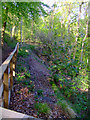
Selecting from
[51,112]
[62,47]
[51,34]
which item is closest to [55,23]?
[51,34]

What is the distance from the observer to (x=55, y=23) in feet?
24.1

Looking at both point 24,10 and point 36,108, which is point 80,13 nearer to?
point 24,10

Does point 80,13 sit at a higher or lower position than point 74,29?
higher

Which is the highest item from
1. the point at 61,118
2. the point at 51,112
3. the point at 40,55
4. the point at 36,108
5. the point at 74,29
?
the point at 74,29

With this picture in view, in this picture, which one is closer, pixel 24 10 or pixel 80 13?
pixel 24 10

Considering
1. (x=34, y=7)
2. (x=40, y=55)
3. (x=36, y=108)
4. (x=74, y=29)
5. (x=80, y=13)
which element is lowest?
(x=36, y=108)

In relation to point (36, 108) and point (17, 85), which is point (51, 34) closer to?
point (17, 85)

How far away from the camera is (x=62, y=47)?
197 inches

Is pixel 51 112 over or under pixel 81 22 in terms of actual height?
under

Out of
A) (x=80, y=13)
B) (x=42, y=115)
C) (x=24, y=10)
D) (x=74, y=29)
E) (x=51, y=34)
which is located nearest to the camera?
(x=42, y=115)

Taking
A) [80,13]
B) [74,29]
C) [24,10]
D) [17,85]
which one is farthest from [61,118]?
[80,13]

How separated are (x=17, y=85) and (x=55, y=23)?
576 centimetres

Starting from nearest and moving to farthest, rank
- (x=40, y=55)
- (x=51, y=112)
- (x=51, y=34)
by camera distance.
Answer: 1. (x=51, y=112)
2. (x=51, y=34)
3. (x=40, y=55)

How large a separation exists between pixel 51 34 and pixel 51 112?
5.32 metres
